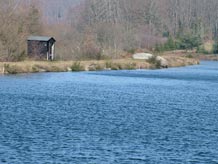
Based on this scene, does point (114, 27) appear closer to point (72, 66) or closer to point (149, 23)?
point (149, 23)

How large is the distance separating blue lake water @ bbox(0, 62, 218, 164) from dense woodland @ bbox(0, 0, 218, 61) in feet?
74.9

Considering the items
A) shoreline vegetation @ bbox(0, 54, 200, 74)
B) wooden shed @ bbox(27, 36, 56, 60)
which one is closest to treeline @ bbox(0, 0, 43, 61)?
wooden shed @ bbox(27, 36, 56, 60)

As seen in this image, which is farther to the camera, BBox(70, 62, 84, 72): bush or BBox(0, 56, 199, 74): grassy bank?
BBox(70, 62, 84, 72): bush

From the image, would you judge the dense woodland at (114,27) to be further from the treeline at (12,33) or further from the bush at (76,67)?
the bush at (76,67)

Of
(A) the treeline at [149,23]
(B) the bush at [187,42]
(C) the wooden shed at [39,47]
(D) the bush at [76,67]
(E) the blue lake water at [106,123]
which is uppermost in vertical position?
(A) the treeline at [149,23]

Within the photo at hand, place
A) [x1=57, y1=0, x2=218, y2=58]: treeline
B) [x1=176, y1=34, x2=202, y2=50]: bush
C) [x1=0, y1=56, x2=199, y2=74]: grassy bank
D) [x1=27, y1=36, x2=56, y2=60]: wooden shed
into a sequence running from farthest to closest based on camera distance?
[x1=176, y1=34, x2=202, y2=50]: bush
[x1=57, y1=0, x2=218, y2=58]: treeline
[x1=27, y1=36, x2=56, y2=60]: wooden shed
[x1=0, y1=56, x2=199, y2=74]: grassy bank

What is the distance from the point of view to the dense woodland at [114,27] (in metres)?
79.5

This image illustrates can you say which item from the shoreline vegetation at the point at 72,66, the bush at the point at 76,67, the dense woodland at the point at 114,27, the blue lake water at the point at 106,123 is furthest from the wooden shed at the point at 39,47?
the blue lake water at the point at 106,123

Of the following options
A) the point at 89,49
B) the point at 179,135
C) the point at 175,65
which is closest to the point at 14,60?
the point at 89,49

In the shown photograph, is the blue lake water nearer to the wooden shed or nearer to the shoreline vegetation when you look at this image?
the shoreline vegetation

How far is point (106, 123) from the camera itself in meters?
32.9

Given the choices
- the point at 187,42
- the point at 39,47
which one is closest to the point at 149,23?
Result: the point at 187,42

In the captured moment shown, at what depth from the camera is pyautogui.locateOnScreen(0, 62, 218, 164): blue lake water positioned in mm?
24656

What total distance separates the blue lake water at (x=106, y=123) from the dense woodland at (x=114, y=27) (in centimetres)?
2283
